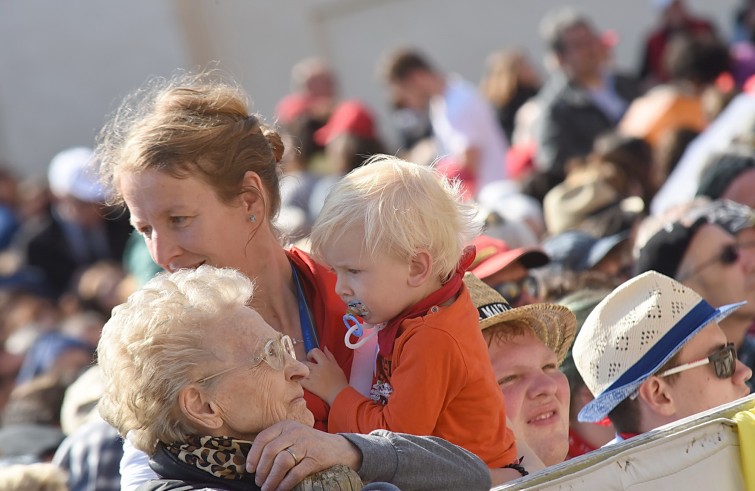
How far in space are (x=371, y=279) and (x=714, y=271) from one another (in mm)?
2063

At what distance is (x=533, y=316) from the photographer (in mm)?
3459

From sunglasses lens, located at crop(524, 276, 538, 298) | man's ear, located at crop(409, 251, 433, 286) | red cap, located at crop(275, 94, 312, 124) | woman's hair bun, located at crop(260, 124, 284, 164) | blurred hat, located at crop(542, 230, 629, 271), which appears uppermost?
woman's hair bun, located at crop(260, 124, 284, 164)

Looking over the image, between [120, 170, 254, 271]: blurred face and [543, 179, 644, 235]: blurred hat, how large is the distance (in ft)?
11.0

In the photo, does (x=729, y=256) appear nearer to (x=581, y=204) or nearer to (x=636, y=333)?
(x=636, y=333)

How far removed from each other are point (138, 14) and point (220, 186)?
1000cm

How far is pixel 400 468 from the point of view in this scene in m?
2.37

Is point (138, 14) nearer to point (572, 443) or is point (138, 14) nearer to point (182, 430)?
point (572, 443)

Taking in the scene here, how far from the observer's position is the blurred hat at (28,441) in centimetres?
480

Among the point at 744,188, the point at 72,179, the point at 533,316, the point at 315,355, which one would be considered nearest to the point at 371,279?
the point at 315,355

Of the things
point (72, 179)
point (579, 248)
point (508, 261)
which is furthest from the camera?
point (72, 179)

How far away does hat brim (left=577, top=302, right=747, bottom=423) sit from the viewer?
336 cm

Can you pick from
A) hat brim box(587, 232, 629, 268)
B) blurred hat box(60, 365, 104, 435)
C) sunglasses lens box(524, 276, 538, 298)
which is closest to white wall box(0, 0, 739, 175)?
hat brim box(587, 232, 629, 268)

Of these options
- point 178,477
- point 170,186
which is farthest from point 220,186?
point 178,477

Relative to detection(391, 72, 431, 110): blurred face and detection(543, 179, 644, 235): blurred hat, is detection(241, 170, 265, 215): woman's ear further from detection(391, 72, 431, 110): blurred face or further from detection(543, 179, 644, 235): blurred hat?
detection(391, 72, 431, 110): blurred face
